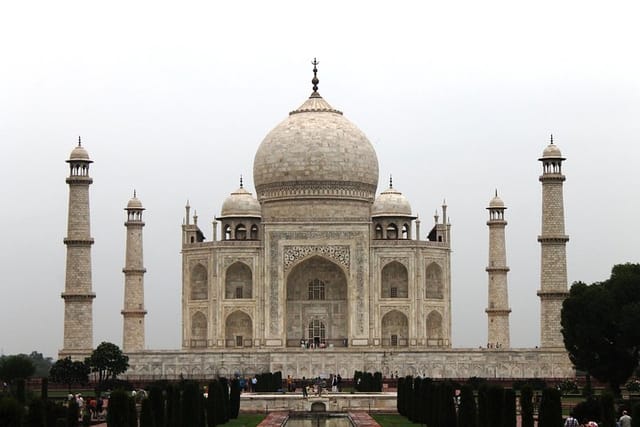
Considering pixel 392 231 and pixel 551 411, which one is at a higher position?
pixel 392 231

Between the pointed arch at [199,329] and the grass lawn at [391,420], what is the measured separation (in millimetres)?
14102

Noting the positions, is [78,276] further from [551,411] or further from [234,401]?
[551,411]

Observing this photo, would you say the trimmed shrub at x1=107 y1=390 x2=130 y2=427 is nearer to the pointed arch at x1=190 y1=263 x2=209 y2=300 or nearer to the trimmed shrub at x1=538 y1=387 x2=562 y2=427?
the trimmed shrub at x1=538 y1=387 x2=562 y2=427

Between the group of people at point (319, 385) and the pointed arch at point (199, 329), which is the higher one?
the pointed arch at point (199, 329)

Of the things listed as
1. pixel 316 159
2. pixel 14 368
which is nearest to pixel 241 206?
pixel 316 159

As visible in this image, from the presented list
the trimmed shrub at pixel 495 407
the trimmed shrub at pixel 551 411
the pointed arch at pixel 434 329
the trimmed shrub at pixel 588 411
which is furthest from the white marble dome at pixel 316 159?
the trimmed shrub at pixel 551 411

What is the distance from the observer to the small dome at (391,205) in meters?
41.9

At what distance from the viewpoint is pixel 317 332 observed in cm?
3975

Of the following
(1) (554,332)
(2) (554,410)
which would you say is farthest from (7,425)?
(1) (554,332)

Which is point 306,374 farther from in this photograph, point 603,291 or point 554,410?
point 554,410

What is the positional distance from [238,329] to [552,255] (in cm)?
884

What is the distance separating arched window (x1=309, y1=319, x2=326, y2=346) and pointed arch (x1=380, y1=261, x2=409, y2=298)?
76.6 inches

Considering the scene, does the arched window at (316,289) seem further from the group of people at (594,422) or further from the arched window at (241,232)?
the group of people at (594,422)

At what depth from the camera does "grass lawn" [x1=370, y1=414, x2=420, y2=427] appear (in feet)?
76.5
